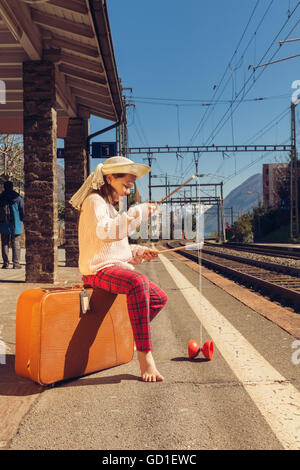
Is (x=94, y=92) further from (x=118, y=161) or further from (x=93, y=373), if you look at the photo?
(x=93, y=373)

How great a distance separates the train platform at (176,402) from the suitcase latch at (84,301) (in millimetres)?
509

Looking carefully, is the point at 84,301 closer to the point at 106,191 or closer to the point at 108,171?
the point at 106,191

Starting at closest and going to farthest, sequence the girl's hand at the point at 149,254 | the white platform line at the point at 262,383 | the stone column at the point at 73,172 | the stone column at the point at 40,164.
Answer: the white platform line at the point at 262,383, the girl's hand at the point at 149,254, the stone column at the point at 40,164, the stone column at the point at 73,172

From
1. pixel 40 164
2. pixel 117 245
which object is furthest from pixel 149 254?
pixel 40 164

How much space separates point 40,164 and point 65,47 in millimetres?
2216

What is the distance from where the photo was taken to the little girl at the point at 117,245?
3.08m

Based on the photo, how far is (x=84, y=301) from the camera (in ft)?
10.1

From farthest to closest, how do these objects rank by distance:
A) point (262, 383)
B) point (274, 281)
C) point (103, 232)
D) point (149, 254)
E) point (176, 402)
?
point (274, 281)
point (149, 254)
point (103, 232)
point (262, 383)
point (176, 402)

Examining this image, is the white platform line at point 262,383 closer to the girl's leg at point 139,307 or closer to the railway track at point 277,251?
the girl's leg at point 139,307

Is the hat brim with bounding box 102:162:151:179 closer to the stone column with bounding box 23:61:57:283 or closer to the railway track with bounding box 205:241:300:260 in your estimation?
the stone column with bounding box 23:61:57:283

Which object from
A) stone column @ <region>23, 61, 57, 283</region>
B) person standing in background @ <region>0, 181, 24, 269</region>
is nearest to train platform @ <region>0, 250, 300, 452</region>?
stone column @ <region>23, 61, 57, 283</region>

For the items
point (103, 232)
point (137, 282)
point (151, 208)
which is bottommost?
point (137, 282)

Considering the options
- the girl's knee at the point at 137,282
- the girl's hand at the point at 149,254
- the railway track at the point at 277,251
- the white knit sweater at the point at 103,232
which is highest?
the white knit sweater at the point at 103,232

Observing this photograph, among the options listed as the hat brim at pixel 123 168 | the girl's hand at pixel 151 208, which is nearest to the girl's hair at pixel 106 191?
the hat brim at pixel 123 168
